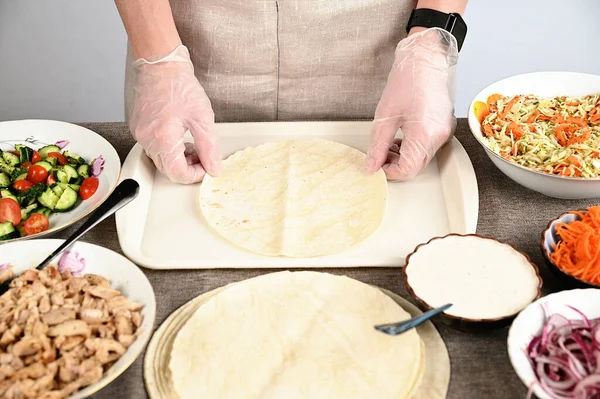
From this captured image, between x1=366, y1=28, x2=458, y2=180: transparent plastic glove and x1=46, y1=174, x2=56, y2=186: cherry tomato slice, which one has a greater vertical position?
x1=366, y1=28, x2=458, y2=180: transparent plastic glove

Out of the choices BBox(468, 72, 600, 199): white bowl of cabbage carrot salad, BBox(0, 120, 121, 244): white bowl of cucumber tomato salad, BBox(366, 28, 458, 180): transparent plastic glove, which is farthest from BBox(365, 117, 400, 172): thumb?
BBox(0, 120, 121, 244): white bowl of cucumber tomato salad

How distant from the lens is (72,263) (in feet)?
5.28

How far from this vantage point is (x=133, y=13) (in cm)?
202

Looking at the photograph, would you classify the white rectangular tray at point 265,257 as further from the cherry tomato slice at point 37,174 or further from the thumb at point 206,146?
the cherry tomato slice at point 37,174

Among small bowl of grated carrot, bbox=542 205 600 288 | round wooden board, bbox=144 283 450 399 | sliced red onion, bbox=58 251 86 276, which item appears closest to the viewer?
round wooden board, bbox=144 283 450 399

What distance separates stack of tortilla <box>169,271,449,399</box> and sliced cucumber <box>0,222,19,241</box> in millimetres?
645

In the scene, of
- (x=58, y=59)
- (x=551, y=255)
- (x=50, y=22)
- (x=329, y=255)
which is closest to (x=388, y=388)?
(x=329, y=255)

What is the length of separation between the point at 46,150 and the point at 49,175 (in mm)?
170

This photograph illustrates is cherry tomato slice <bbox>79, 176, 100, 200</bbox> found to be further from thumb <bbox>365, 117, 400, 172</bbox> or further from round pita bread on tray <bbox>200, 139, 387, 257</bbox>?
thumb <bbox>365, 117, 400, 172</bbox>

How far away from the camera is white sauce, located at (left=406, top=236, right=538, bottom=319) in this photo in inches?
56.0

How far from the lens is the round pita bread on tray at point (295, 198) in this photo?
176cm

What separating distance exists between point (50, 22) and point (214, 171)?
4.33 meters

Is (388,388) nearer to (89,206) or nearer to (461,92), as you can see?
(89,206)

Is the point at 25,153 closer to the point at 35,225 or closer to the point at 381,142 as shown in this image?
the point at 35,225
